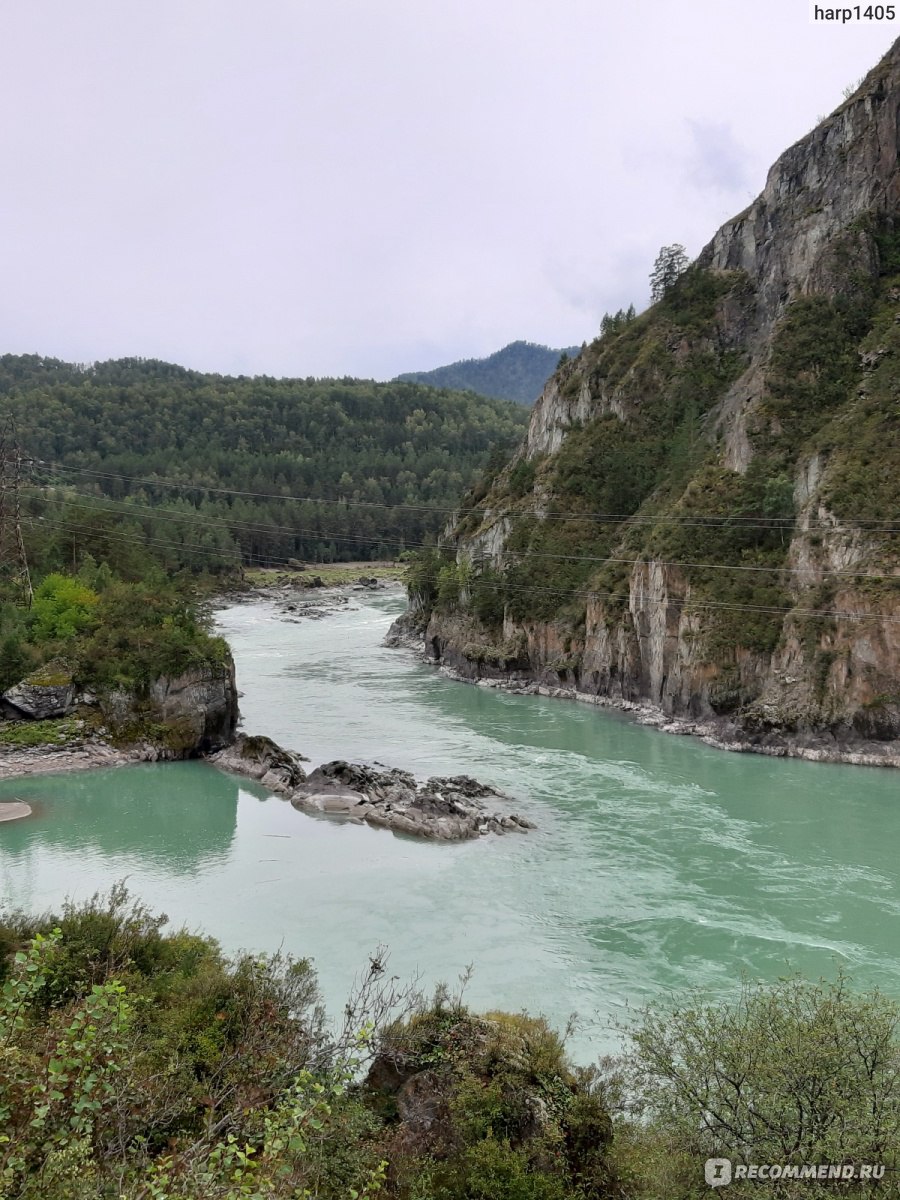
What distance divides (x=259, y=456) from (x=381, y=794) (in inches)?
5364

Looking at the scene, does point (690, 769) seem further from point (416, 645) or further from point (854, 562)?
point (416, 645)

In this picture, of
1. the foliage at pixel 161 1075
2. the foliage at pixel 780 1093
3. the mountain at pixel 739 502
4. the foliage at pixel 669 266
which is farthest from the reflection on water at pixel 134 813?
the foliage at pixel 669 266

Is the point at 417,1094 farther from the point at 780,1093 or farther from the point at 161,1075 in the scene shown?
the point at 780,1093

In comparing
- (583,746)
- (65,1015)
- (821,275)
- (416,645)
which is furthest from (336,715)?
(821,275)

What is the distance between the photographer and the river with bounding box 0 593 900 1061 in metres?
17.1

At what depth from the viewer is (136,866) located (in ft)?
75.4

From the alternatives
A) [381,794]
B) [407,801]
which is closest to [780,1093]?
[407,801]

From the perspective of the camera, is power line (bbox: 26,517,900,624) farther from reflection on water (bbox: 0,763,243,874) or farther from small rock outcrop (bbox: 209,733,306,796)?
reflection on water (bbox: 0,763,243,874)

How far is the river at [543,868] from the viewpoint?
1708cm

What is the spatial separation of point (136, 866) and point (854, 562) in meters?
29.4

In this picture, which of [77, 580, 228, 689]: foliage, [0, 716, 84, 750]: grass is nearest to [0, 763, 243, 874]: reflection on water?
[0, 716, 84, 750]: grass

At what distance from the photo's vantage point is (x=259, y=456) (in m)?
156

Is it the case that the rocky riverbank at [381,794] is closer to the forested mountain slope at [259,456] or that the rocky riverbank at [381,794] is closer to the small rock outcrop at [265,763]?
the small rock outcrop at [265,763]

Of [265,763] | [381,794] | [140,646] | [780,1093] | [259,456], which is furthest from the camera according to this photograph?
[259,456]
